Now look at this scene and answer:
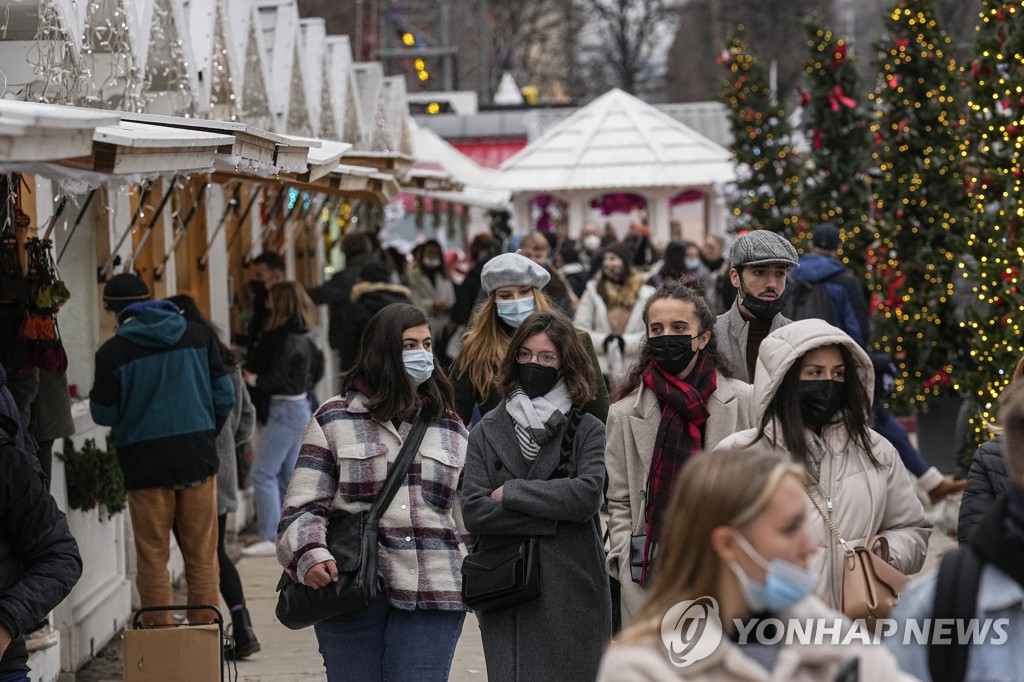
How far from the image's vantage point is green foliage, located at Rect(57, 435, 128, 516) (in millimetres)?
8609

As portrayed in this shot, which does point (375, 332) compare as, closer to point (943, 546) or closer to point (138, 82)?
point (138, 82)

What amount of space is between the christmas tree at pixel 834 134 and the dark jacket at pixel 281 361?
7.50 m

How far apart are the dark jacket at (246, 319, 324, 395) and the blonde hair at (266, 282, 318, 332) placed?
0.13 ft

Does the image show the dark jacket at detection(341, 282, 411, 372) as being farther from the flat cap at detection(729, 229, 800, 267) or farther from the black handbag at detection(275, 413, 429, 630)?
the black handbag at detection(275, 413, 429, 630)

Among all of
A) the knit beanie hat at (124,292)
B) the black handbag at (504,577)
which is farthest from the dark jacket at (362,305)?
the black handbag at (504,577)

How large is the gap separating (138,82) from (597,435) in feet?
13.8

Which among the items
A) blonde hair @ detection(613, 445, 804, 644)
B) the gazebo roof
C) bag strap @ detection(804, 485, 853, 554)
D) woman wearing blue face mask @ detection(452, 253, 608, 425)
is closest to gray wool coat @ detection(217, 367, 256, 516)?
woman wearing blue face mask @ detection(452, 253, 608, 425)

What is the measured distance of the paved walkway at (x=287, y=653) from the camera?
8.48 m

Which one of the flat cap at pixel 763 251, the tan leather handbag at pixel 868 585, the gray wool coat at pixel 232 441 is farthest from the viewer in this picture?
the gray wool coat at pixel 232 441

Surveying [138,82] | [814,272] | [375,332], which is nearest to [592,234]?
[814,272]

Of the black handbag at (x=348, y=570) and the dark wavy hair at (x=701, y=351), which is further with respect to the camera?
the dark wavy hair at (x=701, y=351)

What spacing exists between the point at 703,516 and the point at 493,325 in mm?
4465

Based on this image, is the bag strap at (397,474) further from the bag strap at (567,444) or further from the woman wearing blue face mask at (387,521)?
the bag strap at (567,444)

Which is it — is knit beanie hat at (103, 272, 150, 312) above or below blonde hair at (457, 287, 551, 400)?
above
